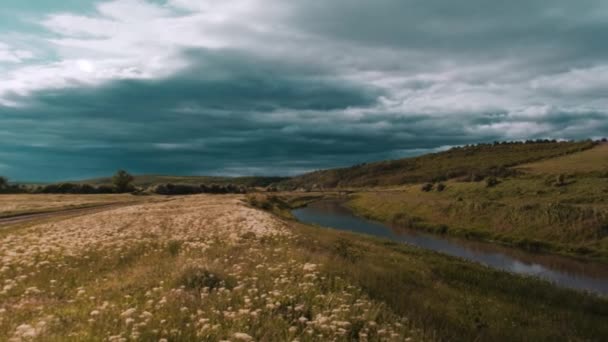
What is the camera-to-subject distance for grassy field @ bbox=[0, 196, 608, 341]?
24.1ft

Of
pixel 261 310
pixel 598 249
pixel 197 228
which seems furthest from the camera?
pixel 598 249

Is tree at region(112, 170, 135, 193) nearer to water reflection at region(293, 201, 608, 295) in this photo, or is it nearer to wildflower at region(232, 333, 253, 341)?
water reflection at region(293, 201, 608, 295)

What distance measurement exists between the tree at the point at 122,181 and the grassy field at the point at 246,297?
103412 millimetres

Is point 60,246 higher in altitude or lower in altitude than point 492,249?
higher

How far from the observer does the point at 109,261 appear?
15.2 meters

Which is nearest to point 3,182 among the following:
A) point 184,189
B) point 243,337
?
point 184,189

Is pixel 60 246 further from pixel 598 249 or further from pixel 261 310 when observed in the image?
pixel 598 249

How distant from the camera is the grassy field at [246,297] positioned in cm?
735

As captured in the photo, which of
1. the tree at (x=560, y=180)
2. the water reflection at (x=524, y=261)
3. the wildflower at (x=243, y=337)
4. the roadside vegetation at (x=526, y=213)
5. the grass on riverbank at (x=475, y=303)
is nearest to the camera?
the wildflower at (x=243, y=337)

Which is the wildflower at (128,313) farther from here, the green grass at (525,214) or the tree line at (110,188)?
the tree line at (110,188)

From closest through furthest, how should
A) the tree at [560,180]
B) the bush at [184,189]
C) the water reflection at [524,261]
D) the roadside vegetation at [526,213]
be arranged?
the water reflection at [524,261]
the roadside vegetation at [526,213]
the tree at [560,180]
the bush at [184,189]

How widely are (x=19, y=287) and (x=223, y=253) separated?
6.73 metres

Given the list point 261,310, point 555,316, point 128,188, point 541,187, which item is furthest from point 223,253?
point 128,188

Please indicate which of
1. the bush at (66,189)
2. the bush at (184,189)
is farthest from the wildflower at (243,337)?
the bush at (66,189)
